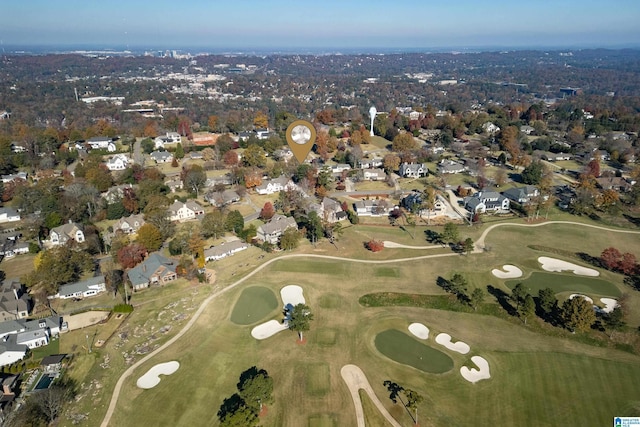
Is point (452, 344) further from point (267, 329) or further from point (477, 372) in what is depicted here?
point (267, 329)

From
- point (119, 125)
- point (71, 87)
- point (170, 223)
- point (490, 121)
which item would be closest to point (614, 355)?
point (170, 223)

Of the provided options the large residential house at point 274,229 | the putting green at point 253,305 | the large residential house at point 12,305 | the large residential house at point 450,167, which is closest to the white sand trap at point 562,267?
the large residential house at point 274,229

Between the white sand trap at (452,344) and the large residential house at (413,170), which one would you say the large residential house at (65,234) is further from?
the large residential house at (413,170)

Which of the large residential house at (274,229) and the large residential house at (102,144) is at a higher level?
the large residential house at (102,144)

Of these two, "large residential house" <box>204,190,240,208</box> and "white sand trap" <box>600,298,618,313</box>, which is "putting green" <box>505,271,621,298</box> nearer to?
"white sand trap" <box>600,298,618,313</box>

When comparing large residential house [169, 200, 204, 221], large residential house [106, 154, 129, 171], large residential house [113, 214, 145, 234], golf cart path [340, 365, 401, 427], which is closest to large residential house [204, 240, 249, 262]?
large residential house [169, 200, 204, 221]

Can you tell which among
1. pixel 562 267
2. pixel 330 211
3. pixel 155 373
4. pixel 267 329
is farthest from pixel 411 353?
pixel 330 211
